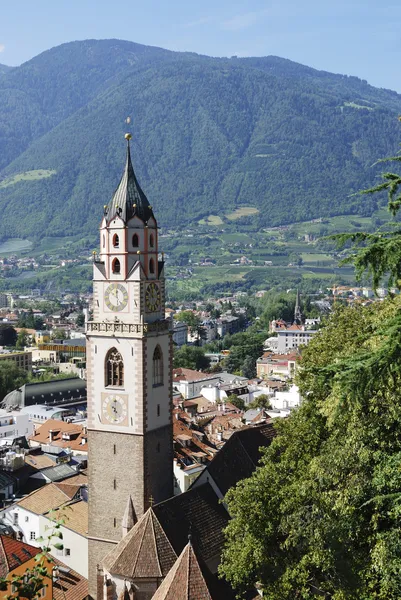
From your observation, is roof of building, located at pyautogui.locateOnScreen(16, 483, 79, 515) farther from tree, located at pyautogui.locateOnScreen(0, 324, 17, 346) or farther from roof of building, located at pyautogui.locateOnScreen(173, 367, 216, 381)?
tree, located at pyautogui.locateOnScreen(0, 324, 17, 346)

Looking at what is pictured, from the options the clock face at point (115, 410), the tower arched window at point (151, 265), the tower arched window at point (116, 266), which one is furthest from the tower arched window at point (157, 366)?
the tower arched window at point (116, 266)

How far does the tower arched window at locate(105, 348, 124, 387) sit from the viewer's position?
3262 centimetres

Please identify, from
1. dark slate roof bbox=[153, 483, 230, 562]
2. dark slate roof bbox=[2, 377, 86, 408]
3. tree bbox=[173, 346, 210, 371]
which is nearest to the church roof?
dark slate roof bbox=[153, 483, 230, 562]

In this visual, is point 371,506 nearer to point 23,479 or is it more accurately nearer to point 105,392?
point 105,392

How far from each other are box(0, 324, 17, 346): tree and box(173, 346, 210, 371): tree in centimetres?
3931

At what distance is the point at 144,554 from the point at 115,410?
6168 millimetres

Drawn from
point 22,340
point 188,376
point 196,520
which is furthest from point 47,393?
point 196,520

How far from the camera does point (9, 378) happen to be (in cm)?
10906

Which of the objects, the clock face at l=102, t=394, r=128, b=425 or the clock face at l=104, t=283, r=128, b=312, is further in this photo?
the clock face at l=104, t=283, r=128, b=312

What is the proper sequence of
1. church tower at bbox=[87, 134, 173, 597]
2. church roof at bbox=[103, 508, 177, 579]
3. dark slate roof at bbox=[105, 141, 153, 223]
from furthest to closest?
dark slate roof at bbox=[105, 141, 153, 223] → church tower at bbox=[87, 134, 173, 597] → church roof at bbox=[103, 508, 177, 579]

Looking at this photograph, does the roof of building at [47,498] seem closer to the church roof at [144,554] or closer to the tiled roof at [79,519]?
the tiled roof at [79,519]

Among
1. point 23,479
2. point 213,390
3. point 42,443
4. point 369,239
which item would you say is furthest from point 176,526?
point 213,390

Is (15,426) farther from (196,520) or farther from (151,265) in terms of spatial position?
(196,520)

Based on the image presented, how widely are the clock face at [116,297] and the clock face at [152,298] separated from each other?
0.75 metres
